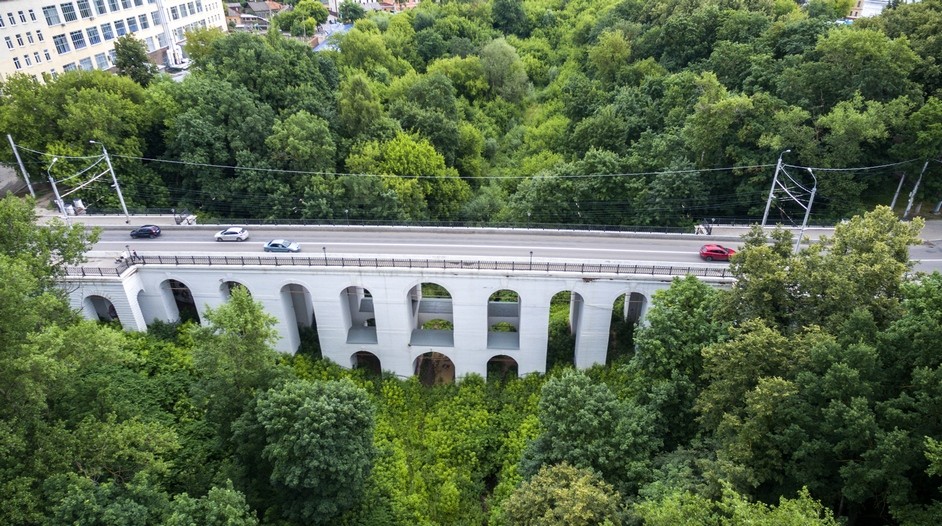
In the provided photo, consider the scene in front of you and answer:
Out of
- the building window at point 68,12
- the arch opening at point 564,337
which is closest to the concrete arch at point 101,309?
the arch opening at point 564,337

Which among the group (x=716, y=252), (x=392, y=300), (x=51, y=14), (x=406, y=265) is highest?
(x=51, y=14)

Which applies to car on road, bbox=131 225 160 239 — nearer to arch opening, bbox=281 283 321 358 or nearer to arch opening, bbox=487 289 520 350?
arch opening, bbox=281 283 321 358


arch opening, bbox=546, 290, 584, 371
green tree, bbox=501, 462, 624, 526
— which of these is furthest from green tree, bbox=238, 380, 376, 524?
arch opening, bbox=546, 290, 584, 371

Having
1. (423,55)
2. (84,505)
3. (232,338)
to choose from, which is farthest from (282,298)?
(423,55)

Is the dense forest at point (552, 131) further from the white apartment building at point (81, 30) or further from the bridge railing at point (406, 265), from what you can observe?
the white apartment building at point (81, 30)

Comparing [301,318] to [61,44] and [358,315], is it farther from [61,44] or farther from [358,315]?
[61,44]

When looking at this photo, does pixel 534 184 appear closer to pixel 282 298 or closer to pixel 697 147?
pixel 697 147

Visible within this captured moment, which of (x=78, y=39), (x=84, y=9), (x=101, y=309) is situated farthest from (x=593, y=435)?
(x=84, y=9)
